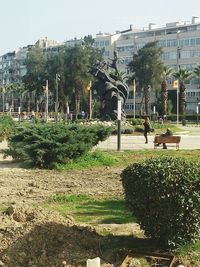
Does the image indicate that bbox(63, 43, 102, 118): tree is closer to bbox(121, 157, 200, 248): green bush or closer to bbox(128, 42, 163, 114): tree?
bbox(128, 42, 163, 114): tree

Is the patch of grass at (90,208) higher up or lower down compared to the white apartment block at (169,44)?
lower down

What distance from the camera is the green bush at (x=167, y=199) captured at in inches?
277

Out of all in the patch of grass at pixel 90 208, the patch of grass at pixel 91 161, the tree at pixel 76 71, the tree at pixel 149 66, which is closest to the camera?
the patch of grass at pixel 90 208

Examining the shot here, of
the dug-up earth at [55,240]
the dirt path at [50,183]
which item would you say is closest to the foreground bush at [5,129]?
the dirt path at [50,183]

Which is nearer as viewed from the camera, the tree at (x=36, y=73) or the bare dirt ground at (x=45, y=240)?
the bare dirt ground at (x=45, y=240)

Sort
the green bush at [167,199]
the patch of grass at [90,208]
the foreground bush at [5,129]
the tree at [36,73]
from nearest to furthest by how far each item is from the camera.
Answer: the green bush at [167,199] < the patch of grass at [90,208] < the foreground bush at [5,129] < the tree at [36,73]

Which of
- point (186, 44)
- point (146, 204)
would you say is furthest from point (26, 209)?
point (186, 44)

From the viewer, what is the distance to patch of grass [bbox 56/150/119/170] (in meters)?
18.2

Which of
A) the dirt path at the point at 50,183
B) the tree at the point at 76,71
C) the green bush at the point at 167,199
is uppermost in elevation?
the tree at the point at 76,71

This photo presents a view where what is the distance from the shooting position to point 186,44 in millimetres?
116812

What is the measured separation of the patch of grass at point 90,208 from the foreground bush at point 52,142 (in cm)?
543

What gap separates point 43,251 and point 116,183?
25.7 feet

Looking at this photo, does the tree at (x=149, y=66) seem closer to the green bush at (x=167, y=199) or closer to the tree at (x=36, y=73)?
the tree at (x=36, y=73)

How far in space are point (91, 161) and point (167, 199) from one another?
40.0 feet
